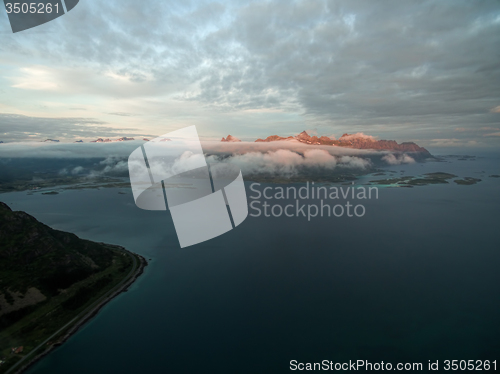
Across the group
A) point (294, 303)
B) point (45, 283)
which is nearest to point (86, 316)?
point (45, 283)

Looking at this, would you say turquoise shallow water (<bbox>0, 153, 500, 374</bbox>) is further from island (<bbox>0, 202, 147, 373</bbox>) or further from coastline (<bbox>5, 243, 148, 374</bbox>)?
island (<bbox>0, 202, 147, 373</bbox>)

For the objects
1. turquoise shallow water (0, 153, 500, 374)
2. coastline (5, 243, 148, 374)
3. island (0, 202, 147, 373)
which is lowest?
turquoise shallow water (0, 153, 500, 374)

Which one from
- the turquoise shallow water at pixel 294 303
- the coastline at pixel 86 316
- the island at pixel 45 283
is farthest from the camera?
the island at pixel 45 283

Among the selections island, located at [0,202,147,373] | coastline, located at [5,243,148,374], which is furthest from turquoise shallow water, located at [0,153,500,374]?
island, located at [0,202,147,373]

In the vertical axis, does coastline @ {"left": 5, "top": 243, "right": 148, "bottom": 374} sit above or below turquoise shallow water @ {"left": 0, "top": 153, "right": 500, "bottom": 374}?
above

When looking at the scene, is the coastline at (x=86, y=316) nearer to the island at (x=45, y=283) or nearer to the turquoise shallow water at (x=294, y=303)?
the island at (x=45, y=283)

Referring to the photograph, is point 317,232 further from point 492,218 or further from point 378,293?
point 492,218

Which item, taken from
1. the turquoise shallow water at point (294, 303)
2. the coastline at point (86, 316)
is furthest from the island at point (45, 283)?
the turquoise shallow water at point (294, 303)

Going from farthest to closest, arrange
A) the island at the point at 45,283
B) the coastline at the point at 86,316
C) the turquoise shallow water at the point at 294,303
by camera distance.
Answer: the island at the point at 45,283 → the turquoise shallow water at the point at 294,303 → the coastline at the point at 86,316

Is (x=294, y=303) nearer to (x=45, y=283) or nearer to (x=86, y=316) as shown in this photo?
(x=86, y=316)

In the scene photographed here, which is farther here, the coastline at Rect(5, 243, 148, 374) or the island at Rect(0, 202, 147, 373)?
the island at Rect(0, 202, 147, 373)
